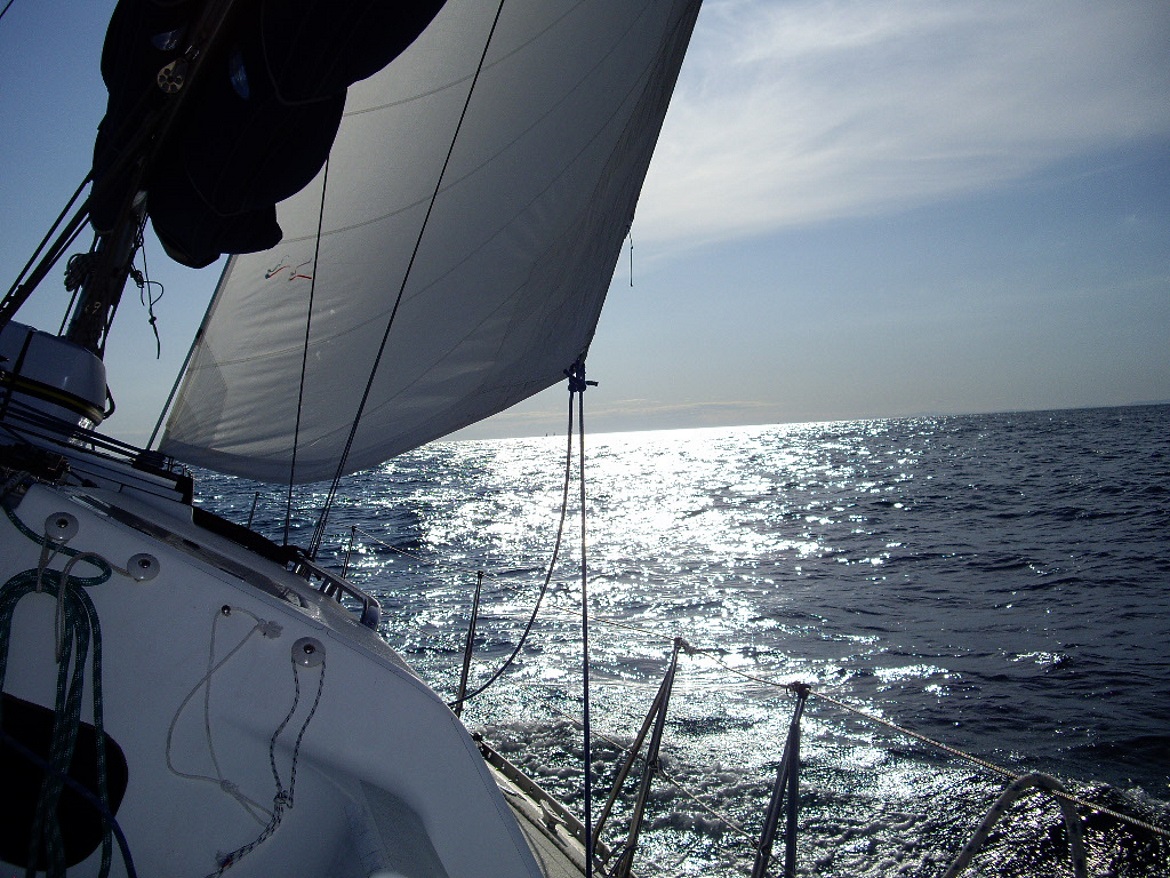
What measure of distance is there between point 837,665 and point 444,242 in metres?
7.22

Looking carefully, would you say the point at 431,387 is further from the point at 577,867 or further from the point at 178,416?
the point at 577,867

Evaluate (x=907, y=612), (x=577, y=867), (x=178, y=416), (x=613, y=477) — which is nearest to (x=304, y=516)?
(x=907, y=612)

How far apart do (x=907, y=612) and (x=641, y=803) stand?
359 inches

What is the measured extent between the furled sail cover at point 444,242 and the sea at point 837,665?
1.03m

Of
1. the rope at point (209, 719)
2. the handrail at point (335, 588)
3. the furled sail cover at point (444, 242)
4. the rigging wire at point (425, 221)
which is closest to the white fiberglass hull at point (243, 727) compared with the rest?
the rope at point (209, 719)

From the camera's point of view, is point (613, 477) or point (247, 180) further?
point (613, 477)

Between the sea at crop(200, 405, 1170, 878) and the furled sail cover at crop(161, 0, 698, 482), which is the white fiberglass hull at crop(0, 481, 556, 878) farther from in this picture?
the furled sail cover at crop(161, 0, 698, 482)

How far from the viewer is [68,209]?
2.44 metres

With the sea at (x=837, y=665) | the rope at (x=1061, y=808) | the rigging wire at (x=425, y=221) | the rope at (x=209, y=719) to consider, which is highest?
Result: the rigging wire at (x=425, y=221)

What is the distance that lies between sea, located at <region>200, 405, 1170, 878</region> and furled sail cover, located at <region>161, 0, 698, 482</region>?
1.03m

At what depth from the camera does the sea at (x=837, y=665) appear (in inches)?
189

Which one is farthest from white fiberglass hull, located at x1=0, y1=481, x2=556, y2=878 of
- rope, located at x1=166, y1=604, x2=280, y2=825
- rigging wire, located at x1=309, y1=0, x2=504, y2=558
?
rigging wire, located at x1=309, y1=0, x2=504, y2=558

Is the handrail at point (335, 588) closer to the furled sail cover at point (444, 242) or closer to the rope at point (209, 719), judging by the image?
the furled sail cover at point (444, 242)

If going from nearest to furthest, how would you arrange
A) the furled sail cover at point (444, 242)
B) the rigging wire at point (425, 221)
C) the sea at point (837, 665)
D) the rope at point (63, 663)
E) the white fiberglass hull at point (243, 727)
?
the rope at point (63, 663) < the white fiberglass hull at point (243, 727) < the rigging wire at point (425, 221) < the furled sail cover at point (444, 242) < the sea at point (837, 665)
